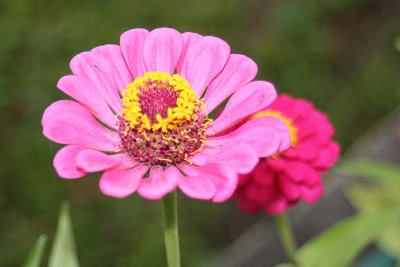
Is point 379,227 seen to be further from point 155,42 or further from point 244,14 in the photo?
point 244,14

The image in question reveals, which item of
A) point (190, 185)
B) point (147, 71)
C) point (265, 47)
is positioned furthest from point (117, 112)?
point (265, 47)

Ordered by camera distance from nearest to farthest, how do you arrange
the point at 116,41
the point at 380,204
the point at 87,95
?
the point at 87,95, the point at 380,204, the point at 116,41

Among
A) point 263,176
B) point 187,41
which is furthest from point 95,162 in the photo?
point 263,176

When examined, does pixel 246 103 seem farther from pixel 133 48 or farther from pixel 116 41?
pixel 116 41

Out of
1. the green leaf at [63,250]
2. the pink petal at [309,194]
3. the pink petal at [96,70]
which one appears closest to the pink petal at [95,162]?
the pink petal at [96,70]

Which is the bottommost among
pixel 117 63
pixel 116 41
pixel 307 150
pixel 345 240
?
pixel 116 41
